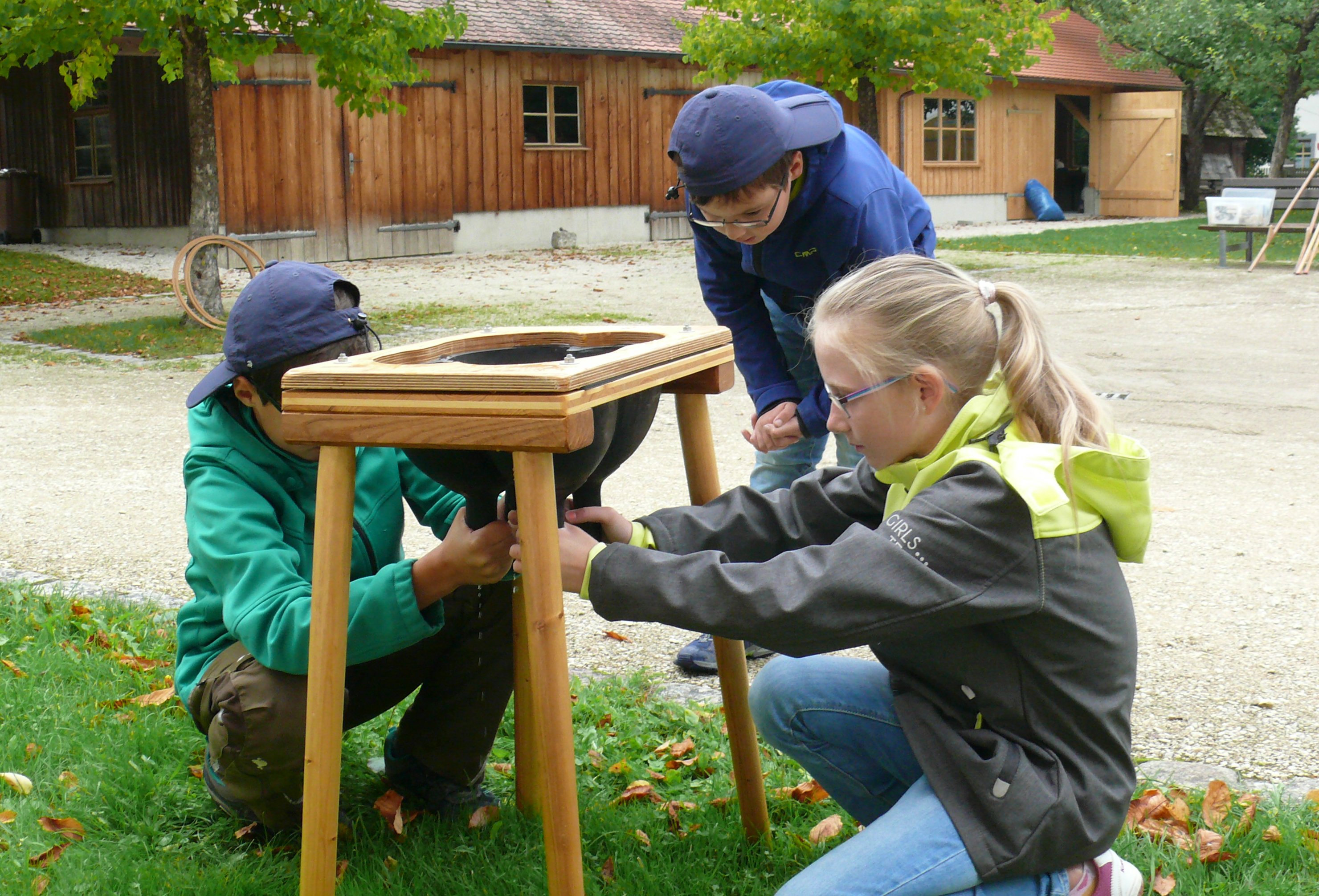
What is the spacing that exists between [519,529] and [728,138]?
121 cm

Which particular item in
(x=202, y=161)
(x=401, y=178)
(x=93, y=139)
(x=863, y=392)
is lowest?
(x=863, y=392)

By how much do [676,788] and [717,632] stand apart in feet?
3.61

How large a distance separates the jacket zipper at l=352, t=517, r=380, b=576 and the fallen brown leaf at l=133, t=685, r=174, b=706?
0.94 m

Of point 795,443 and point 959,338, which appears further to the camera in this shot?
point 795,443

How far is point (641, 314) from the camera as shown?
11.6m

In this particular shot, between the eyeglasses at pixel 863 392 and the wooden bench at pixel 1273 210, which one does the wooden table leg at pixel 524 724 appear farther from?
the wooden bench at pixel 1273 210

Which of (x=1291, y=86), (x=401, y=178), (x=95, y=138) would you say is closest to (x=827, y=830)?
(x=401, y=178)

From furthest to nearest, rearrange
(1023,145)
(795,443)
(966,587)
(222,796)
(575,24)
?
(1023,145) → (575,24) → (795,443) → (222,796) → (966,587)

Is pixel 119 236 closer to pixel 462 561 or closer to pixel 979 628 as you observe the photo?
pixel 462 561

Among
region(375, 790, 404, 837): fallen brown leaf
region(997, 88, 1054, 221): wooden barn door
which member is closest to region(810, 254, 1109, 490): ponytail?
region(375, 790, 404, 837): fallen brown leaf

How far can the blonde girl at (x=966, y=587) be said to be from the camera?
1.83 m

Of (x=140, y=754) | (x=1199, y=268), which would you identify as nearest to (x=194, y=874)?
(x=140, y=754)

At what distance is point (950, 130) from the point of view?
24.9 meters

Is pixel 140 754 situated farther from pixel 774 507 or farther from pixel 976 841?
pixel 976 841
